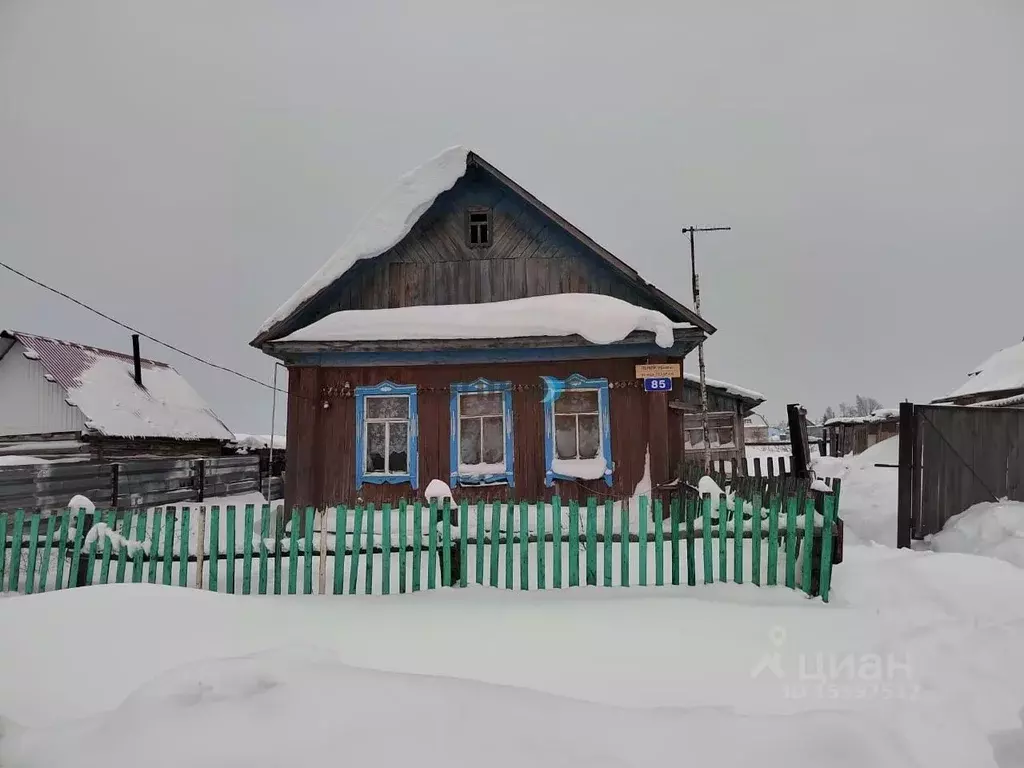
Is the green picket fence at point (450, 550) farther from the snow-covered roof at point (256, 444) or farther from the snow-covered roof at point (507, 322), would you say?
the snow-covered roof at point (256, 444)

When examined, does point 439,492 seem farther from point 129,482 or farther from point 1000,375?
point 1000,375

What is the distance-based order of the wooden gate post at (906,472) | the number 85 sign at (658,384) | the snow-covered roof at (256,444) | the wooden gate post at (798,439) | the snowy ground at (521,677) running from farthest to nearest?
the snow-covered roof at (256,444) < the wooden gate post at (798,439) < the number 85 sign at (658,384) < the wooden gate post at (906,472) < the snowy ground at (521,677)

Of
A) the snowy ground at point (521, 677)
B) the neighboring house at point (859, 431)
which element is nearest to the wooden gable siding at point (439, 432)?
the snowy ground at point (521, 677)

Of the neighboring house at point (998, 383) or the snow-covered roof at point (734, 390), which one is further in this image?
the snow-covered roof at point (734, 390)

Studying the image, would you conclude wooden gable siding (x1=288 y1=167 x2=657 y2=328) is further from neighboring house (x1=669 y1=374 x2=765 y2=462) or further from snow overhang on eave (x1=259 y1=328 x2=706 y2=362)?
neighboring house (x1=669 y1=374 x2=765 y2=462)

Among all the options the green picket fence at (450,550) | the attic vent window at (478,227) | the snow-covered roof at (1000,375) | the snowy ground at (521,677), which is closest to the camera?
the snowy ground at (521,677)

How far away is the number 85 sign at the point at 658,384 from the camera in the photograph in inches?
402

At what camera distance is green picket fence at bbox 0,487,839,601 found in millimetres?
5766

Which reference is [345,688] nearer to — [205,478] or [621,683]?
[621,683]

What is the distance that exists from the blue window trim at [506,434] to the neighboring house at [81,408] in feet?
49.2

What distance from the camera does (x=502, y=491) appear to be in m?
10.7

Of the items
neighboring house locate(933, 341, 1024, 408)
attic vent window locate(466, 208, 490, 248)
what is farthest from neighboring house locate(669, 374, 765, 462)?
attic vent window locate(466, 208, 490, 248)

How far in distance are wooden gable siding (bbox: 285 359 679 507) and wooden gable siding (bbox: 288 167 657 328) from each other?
1462mm

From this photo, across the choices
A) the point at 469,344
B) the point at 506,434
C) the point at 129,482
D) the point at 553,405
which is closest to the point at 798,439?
the point at 553,405
